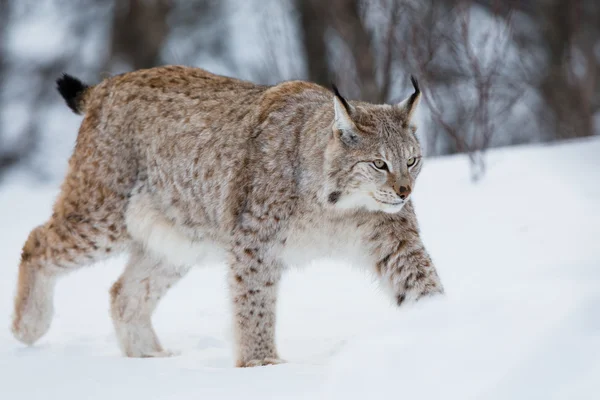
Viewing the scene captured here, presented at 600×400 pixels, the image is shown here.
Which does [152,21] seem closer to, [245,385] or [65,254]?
[65,254]

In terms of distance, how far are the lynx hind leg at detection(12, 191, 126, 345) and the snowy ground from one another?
17cm

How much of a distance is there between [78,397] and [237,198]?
135 centimetres

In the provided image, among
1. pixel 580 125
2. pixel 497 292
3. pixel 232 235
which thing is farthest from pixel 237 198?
pixel 580 125

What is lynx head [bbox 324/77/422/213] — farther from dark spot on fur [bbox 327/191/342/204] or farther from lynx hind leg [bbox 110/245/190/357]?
lynx hind leg [bbox 110/245/190/357]

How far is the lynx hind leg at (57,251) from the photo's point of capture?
475cm

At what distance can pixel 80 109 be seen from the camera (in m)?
5.16

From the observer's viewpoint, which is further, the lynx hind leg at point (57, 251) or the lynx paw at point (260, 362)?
the lynx hind leg at point (57, 251)

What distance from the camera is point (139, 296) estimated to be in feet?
16.5

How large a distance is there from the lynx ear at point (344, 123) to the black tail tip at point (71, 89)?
1.77 m

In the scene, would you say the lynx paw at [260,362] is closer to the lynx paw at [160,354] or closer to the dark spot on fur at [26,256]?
the lynx paw at [160,354]

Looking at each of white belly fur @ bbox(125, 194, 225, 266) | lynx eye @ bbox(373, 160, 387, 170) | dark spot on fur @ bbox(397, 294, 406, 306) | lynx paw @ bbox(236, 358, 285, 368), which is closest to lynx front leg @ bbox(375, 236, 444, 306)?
dark spot on fur @ bbox(397, 294, 406, 306)

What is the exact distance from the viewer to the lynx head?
392 cm

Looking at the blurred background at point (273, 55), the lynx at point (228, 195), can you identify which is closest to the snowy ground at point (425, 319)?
the lynx at point (228, 195)

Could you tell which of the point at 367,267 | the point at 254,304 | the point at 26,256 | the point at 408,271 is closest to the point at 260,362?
the point at 254,304
